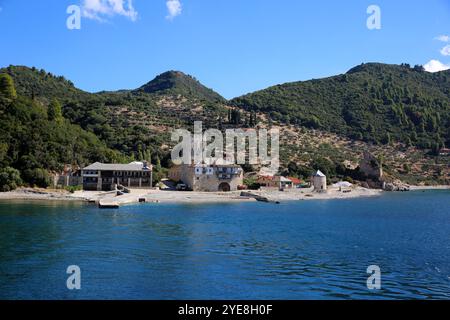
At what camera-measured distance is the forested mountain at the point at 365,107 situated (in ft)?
390

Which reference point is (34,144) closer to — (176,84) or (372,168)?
(372,168)

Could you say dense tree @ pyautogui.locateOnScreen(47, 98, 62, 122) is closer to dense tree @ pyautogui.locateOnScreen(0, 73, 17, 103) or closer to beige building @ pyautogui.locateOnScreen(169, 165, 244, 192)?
dense tree @ pyautogui.locateOnScreen(0, 73, 17, 103)

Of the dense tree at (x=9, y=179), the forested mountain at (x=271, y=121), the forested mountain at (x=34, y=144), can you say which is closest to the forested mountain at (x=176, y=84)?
the forested mountain at (x=271, y=121)

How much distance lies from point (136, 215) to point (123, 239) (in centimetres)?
1241

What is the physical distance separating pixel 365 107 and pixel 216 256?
119 meters

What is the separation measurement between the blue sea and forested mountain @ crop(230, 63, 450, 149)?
82294mm

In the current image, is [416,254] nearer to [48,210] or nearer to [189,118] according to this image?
[48,210]

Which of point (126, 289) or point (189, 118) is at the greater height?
point (189, 118)

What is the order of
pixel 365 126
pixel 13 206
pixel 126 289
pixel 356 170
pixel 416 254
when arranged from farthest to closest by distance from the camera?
pixel 365 126
pixel 356 170
pixel 13 206
pixel 416 254
pixel 126 289

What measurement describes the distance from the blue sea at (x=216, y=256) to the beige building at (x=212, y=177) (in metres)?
24.5

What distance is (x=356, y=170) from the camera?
91.8m

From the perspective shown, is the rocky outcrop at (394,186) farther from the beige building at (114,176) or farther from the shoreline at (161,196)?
the beige building at (114,176)

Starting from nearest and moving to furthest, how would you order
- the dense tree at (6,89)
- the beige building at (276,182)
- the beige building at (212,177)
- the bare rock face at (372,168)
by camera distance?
the beige building at (212,177), the dense tree at (6,89), the beige building at (276,182), the bare rock face at (372,168)

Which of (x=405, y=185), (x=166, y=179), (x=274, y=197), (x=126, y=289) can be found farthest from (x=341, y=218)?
(x=405, y=185)
